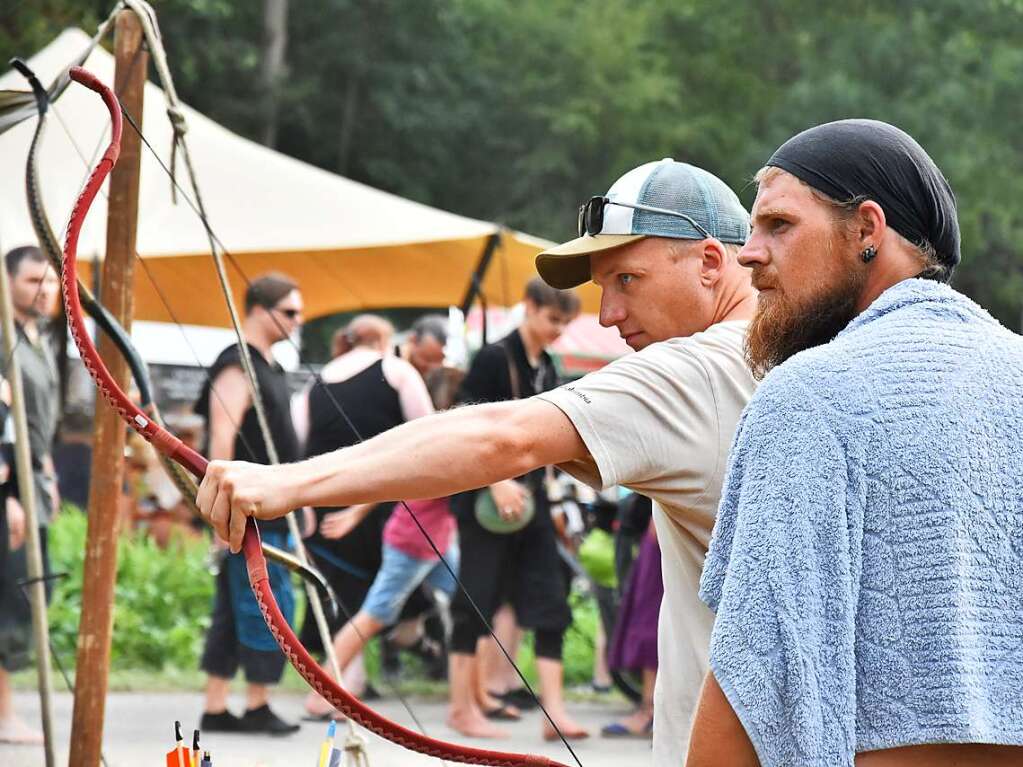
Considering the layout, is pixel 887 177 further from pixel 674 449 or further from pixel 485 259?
pixel 485 259

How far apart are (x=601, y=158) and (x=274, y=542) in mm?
26856

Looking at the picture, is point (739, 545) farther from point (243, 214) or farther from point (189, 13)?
point (189, 13)

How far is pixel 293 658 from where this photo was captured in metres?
2.26

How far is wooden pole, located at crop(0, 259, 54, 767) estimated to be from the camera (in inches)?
168

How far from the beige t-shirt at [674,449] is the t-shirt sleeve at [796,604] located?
1.82ft

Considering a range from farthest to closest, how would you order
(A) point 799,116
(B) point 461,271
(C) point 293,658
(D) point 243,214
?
1. (A) point 799,116
2. (B) point 461,271
3. (D) point 243,214
4. (C) point 293,658

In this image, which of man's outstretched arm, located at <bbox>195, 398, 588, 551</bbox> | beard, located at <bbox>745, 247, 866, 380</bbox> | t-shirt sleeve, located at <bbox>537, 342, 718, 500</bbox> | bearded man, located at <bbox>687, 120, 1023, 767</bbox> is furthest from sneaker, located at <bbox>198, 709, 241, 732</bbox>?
bearded man, located at <bbox>687, 120, 1023, 767</bbox>

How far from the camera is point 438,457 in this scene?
2.17 meters

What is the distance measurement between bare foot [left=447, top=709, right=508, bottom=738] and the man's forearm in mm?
5185

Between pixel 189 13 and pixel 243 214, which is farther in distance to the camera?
pixel 189 13

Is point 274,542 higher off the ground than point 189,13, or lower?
lower

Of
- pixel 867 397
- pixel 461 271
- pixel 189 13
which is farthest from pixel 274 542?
pixel 189 13

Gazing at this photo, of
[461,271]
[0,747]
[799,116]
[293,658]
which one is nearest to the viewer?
[293,658]

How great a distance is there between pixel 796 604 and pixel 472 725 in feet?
18.9
